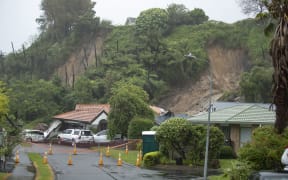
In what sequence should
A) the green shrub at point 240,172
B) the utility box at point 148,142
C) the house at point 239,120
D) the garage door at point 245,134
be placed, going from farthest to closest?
the garage door at point 245,134, the house at point 239,120, the utility box at point 148,142, the green shrub at point 240,172

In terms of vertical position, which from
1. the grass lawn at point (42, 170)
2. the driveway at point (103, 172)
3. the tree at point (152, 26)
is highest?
the tree at point (152, 26)

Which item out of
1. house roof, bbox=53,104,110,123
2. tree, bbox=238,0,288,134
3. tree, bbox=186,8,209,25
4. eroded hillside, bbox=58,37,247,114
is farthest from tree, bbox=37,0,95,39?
tree, bbox=238,0,288,134

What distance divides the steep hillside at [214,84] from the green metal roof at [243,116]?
35109 millimetres

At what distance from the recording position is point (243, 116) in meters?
37.1

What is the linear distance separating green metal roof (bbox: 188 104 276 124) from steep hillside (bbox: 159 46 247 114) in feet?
115

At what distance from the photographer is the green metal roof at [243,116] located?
35.2m

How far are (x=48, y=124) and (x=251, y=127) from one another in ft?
129

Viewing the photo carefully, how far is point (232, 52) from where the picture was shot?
274 ft

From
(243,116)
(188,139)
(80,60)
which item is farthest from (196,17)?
(188,139)

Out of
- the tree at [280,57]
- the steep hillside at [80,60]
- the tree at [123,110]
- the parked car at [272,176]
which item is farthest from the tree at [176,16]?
the parked car at [272,176]

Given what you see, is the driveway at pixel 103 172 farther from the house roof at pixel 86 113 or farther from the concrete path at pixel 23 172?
the house roof at pixel 86 113

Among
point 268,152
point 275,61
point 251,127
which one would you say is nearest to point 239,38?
point 251,127

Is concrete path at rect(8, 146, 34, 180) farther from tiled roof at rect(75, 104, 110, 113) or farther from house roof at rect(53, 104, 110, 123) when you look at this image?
tiled roof at rect(75, 104, 110, 113)

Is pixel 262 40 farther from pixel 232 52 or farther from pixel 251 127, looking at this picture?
pixel 251 127
